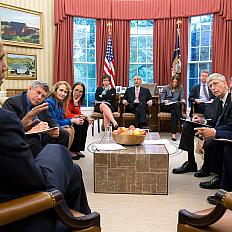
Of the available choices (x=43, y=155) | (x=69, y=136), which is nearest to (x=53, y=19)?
(x=69, y=136)

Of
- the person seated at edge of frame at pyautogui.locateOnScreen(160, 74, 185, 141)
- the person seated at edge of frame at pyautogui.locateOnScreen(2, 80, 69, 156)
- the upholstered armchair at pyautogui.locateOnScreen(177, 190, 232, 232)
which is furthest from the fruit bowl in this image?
the person seated at edge of frame at pyautogui.locateOnScreen(160, 74, 185, 141)

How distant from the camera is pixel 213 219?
1442 millimetres

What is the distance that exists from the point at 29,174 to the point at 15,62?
20.3 ft

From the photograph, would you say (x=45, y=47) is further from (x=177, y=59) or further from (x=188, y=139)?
(x=188, y=139)

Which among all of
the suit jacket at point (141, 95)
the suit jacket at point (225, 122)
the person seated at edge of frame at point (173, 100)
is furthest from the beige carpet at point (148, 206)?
the suit jacket at point (141, 95)

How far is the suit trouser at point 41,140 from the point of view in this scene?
10.1 ft

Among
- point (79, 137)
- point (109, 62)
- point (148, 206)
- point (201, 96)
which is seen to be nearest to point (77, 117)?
point (79, 137)

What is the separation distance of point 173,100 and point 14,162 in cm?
538

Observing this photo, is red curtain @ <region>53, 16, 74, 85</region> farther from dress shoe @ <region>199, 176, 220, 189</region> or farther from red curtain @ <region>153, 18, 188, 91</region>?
dress shoe @ <region>199, 176, 220, 189</region>

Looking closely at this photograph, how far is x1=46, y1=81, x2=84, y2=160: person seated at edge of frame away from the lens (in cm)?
392

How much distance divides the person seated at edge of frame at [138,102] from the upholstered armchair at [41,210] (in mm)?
4854

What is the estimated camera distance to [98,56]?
7.96 meters

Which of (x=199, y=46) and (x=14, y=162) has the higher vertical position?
(x=199, y=46)

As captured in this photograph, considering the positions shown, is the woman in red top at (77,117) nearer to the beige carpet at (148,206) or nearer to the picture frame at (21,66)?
the beige carpet at (148,206)
